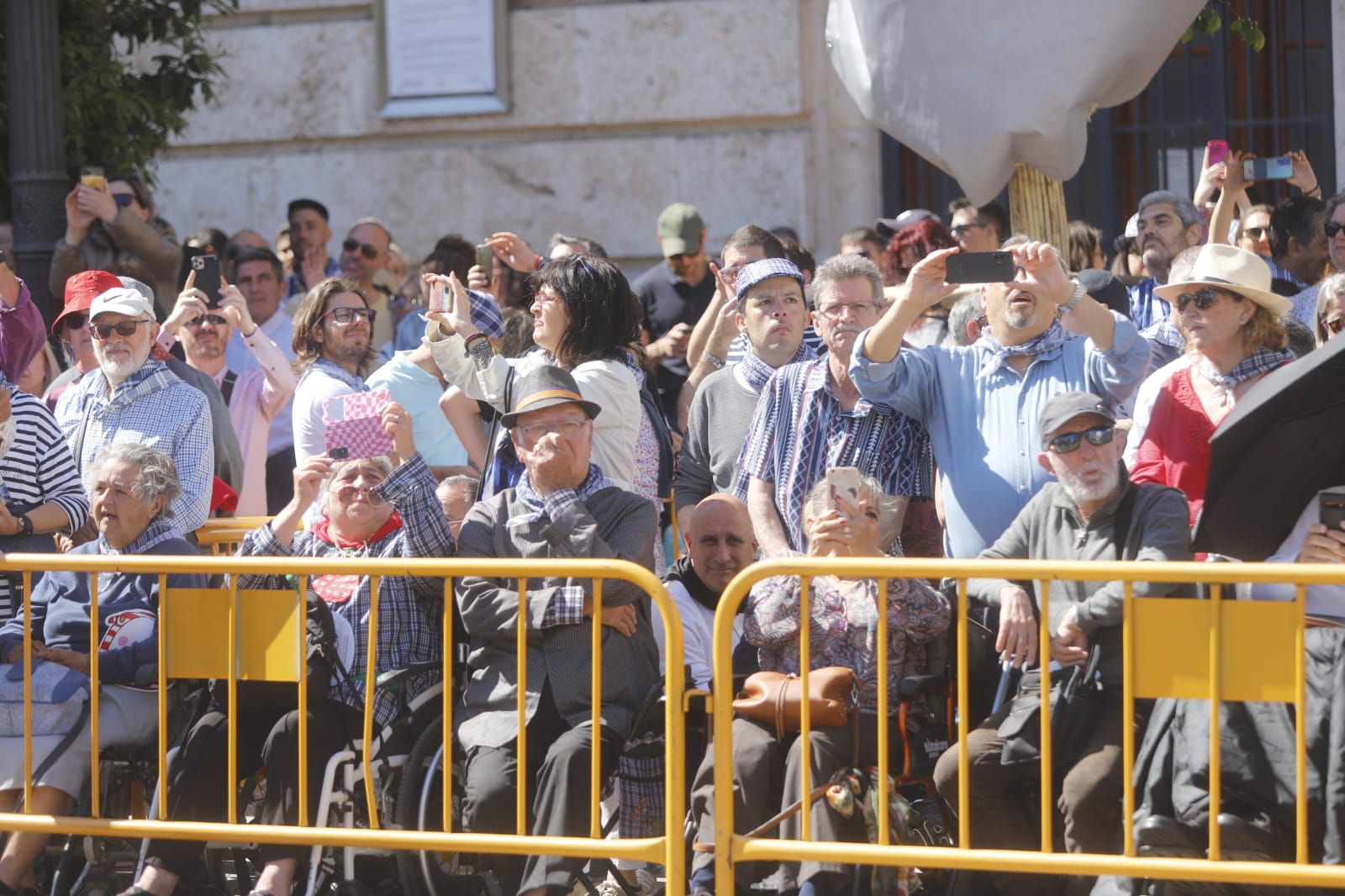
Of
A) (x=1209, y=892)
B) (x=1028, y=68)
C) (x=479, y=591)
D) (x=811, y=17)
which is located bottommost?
A: (x=1209, y=892)

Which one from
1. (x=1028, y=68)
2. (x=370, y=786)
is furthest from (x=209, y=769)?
(x=1028, y=68)

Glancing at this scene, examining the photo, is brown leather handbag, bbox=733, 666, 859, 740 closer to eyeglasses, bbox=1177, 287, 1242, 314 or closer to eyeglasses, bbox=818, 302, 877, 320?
eyeglasses, bbox=818, 302, 877, 320

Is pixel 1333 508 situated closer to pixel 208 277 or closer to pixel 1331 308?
pixel 1331 308

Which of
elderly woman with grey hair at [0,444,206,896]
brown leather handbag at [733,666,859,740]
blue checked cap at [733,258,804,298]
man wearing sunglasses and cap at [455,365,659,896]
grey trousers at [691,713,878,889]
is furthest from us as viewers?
blue checked cap at [733,258,804,298]

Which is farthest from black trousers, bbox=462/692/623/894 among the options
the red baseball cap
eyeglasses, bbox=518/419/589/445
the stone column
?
the stone column

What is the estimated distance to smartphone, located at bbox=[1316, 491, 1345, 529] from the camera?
17.3ft

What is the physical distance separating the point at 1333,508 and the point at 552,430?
7.58ft

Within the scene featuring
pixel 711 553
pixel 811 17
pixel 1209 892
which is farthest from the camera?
pixel 811 17

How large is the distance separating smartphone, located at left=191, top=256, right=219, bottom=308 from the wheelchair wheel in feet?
9.88

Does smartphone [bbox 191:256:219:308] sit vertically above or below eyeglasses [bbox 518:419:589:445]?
above

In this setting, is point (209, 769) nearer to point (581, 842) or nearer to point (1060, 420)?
point (581, 842)

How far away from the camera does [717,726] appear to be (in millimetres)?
5230

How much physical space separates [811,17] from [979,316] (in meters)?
4.49

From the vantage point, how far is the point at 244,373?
8773 millimetres
